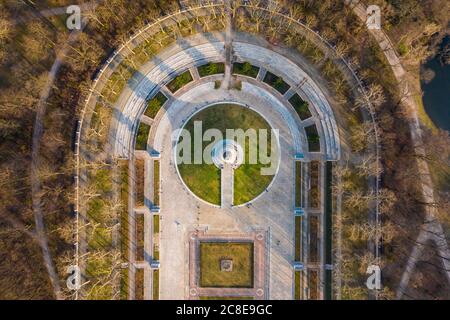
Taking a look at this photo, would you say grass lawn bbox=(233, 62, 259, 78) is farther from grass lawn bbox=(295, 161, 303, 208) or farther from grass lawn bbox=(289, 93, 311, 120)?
grass lawn bbox=(295, 161, 303, 208)

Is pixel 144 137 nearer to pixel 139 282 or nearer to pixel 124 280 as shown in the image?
pixel 124 280

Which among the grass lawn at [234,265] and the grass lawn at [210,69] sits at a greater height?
the grass lawn at [210,69]

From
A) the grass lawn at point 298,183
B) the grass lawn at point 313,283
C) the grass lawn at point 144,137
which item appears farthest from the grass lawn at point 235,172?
the grass lawn at point 313,283

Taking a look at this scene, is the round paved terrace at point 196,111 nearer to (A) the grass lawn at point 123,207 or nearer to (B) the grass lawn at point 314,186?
(B) the grass lawn at point 314,186

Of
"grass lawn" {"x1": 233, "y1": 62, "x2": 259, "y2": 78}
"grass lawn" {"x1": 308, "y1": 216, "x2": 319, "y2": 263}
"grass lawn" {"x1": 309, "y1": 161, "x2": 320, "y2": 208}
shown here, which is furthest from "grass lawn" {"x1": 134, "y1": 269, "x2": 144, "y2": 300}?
"grass lawn" {"x1": 233, "y1": 62, "x2": 259, "y2": 78}
